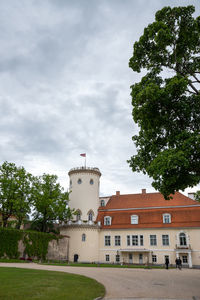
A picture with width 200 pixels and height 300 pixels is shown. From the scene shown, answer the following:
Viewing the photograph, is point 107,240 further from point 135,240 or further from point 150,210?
point 150,210

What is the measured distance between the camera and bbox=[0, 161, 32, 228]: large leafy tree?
3325cm

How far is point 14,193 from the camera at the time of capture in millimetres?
33656

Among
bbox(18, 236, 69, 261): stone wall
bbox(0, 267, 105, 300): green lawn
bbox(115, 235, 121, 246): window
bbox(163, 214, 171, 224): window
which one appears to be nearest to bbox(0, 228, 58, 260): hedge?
bbox(18, 236, 69, 261): stone wall

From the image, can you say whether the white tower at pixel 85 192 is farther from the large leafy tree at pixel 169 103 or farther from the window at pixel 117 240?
the large leafy tree at pixel 169 103

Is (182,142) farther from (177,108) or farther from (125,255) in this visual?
(125,255)

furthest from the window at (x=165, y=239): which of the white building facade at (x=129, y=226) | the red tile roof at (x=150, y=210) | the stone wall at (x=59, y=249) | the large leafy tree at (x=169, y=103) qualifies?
the large leafy tree at (x=169, y=103)

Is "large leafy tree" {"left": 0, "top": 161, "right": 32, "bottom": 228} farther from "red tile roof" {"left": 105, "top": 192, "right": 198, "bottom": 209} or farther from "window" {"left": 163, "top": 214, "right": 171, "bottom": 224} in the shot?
"window" {"left": 163, "top": 214, "right": 171, "bottom": 224}

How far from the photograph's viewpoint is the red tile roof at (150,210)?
117 ft

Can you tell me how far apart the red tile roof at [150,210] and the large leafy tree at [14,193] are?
41.6 feet

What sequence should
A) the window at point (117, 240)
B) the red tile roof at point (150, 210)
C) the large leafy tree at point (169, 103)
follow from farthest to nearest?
the window at point (117, 240) < the red tile roof at point (150, 210) < the large leafy tree at point (169, 103)

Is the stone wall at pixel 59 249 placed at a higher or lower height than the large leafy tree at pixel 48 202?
lower

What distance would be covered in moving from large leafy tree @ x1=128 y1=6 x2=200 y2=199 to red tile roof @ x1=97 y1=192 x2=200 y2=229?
23205 millimetres

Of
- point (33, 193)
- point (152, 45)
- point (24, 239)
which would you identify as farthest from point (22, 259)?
point (152, 45)

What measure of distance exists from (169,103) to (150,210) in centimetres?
2805
